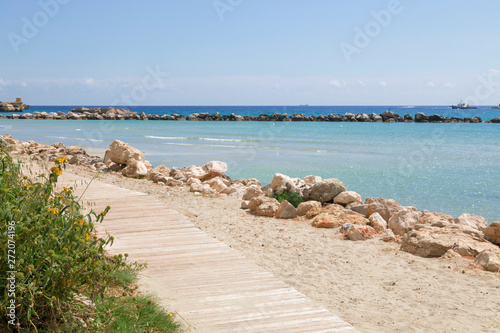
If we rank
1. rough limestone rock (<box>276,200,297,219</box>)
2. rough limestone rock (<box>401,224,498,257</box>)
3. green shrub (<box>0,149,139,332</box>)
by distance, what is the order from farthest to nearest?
rough limestone rock (<box>276,200,297,219</box>) < rough limestone rock (<box>401,224,498,257</box>) < green shrub (<box>0,149,139,332</box>)

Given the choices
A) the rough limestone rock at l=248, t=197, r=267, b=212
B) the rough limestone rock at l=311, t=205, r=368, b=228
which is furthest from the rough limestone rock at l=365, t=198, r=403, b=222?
the rough limestone rock at l=248, t=197, r=267, b=212

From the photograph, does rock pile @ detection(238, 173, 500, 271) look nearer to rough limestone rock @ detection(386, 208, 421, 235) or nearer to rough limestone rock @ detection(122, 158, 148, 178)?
rough limestone rock @ detection(386, 208, 421, 235)

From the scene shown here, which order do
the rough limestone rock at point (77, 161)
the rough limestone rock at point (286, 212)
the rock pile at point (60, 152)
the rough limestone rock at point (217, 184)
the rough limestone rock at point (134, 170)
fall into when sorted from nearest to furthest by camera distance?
the rough limestone rock at point (286, 212) → the rough limestone rock at point (217, 184) → the rough limestone rock at point (134, 170) → the rough limestone rock at point (77, 161) → the rock pile at point (60, 152)

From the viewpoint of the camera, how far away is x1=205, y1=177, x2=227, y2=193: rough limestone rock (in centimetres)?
1244

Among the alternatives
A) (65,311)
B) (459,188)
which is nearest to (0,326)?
(65,311)

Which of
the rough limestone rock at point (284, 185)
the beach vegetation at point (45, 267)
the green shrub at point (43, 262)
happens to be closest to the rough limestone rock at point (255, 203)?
the rough limestone rock at point (284, 185)

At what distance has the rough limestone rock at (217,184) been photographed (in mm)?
12440

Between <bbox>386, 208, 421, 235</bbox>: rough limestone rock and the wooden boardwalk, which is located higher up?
the wooden boardwalk

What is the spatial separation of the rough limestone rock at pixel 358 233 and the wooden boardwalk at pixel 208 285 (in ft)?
10.1

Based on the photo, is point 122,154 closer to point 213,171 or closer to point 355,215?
point 213,171

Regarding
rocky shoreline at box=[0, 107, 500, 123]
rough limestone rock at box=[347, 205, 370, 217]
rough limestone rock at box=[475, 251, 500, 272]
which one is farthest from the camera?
rocky shoreline at box=[0, 107, 500, 123]

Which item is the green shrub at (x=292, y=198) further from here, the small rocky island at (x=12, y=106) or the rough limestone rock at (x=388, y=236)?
the small rocky island at (x=12, y=106)

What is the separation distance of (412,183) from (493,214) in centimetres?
418

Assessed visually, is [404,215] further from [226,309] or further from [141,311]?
[141,311]
